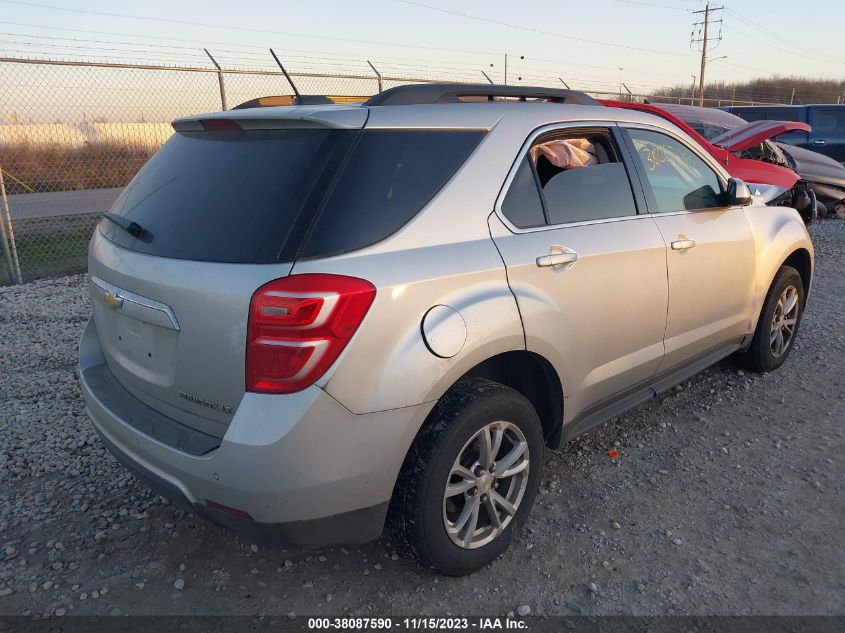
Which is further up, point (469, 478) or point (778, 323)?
point (469, 478)

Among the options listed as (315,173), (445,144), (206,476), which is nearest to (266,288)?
(315,173)

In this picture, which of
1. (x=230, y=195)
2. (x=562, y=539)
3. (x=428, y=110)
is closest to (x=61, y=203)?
(x=230, y=195)

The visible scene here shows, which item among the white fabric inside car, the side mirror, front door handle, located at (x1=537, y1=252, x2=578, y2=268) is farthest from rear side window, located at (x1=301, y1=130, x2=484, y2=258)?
the side mirror

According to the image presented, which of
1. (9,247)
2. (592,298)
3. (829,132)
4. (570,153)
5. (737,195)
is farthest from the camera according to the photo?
(829,132)

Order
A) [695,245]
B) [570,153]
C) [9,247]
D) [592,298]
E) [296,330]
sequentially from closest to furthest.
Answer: [296,330] → [592,298] → [570,153] → [695,245] → [9,247]

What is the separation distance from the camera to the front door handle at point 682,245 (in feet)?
11.0

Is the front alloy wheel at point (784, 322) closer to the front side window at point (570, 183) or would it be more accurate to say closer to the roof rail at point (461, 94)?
the front side window at point (570, 183)

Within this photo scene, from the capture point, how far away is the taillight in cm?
202

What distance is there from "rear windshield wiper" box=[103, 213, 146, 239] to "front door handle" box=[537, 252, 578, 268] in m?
1.52

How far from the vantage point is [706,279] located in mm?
3590

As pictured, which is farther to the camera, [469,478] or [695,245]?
[695,245]

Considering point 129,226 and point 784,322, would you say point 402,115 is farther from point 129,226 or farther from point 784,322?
point 784,322

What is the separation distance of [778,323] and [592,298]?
2388 mm

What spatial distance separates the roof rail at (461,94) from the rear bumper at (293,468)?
1.18 m
